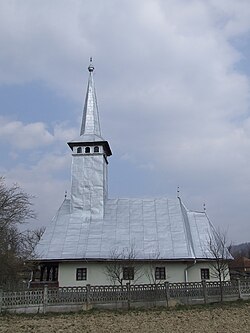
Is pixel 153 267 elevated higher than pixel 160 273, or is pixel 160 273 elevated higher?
pixel 153 267

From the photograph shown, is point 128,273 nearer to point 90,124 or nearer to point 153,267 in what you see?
point 153,267

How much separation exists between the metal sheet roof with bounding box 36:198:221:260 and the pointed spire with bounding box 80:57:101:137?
214 inches

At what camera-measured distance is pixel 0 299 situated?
52.6 ft

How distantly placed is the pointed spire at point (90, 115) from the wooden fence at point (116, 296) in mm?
14465

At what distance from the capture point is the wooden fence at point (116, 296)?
54.2ft

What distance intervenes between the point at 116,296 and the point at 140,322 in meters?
3.83

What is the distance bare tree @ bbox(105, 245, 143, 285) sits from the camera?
2373 cm

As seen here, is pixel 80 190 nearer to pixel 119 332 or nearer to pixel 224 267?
pixel 224 267

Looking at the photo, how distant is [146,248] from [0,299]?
423 inches

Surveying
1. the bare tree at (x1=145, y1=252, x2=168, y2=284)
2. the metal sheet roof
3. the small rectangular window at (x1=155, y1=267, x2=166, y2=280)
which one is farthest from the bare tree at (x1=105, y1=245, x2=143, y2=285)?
the small rectangular window at (x1=155, y1=267, x2=166, y2=280)

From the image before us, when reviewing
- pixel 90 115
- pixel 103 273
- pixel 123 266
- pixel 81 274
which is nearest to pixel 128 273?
pixel 123 266

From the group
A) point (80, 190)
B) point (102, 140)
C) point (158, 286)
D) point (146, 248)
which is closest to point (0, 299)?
point (158, 286)

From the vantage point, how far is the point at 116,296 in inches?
709

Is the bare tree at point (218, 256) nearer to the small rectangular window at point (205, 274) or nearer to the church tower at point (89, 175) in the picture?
the small rectangular window at point (205, 274)
